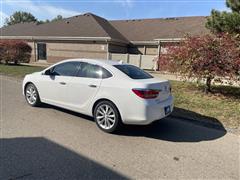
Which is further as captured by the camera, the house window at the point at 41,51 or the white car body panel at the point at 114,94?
the house window at the point at 41,51

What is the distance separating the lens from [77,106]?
5.23 meters

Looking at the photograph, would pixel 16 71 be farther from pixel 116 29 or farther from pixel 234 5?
pixel 116 29

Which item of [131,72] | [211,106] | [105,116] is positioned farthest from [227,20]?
[105,116]

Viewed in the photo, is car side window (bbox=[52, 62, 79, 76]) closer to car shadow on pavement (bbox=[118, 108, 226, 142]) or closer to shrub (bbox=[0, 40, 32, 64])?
car shadow on pavement (bbox=[118, 108, 226, 142])

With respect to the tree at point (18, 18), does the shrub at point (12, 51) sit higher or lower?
lower

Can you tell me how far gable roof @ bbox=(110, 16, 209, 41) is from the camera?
21047mm

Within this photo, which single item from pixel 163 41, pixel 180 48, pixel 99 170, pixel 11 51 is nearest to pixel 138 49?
pixel 163 41

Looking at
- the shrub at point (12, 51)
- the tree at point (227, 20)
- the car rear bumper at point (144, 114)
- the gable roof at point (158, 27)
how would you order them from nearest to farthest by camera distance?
the car rear bumper at point (144, 114)
the tree at point (227, 20)
the shrub at point (12, 51)
the gable roof at point (158, 27)

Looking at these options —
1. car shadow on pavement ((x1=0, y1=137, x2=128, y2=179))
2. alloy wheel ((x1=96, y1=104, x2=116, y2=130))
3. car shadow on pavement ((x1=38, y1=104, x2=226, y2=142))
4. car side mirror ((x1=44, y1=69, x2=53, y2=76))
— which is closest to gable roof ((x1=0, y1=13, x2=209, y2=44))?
car side mirror ((x1=44, y1=69, x2=53, y2=76))

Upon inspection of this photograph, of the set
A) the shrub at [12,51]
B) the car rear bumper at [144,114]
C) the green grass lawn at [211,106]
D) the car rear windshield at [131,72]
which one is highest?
the shrub at [12,51]

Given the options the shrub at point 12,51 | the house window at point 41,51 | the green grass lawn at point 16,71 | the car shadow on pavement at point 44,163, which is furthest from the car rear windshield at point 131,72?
the house window at point 41,51

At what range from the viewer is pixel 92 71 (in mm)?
5094

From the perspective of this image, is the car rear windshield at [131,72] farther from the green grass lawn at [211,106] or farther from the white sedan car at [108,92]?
the green grass lawn at [211,106]

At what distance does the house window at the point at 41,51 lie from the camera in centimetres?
2442
